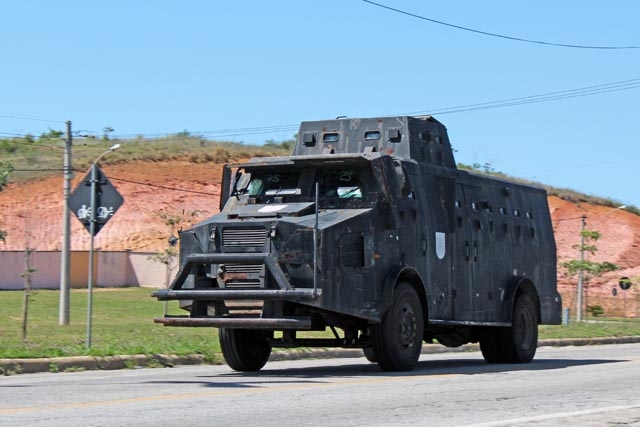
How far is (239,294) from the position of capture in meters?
14.8

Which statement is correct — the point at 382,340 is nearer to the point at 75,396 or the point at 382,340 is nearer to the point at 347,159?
the point at 347,159

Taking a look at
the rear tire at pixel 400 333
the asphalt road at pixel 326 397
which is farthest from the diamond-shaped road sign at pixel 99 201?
Answer: the rear tire at pixel 400 333

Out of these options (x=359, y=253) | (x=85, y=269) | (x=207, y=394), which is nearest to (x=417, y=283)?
(x=359, y=253)

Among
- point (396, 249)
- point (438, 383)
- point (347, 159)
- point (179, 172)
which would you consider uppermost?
point (179, 172)

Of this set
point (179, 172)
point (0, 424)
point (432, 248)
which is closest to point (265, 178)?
point (432, 248)

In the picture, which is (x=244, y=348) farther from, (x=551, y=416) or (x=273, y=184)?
(x=551, y=416)

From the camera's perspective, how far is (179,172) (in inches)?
4154

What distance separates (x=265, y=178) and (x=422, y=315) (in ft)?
9.72

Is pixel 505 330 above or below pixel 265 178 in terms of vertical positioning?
below

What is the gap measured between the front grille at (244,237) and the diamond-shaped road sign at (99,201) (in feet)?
13.2

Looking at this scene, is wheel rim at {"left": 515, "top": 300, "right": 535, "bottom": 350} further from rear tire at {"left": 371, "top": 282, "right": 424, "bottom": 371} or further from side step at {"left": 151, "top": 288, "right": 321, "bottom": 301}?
side step at {"left": 151, "top": 288, "right": 321, "bottom": 301}

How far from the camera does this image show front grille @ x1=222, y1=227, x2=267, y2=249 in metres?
15.1

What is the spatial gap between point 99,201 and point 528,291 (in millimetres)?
7510

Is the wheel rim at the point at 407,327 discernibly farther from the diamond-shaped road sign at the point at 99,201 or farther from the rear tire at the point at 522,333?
the diamond-shaped road sign at the point at 99,201
